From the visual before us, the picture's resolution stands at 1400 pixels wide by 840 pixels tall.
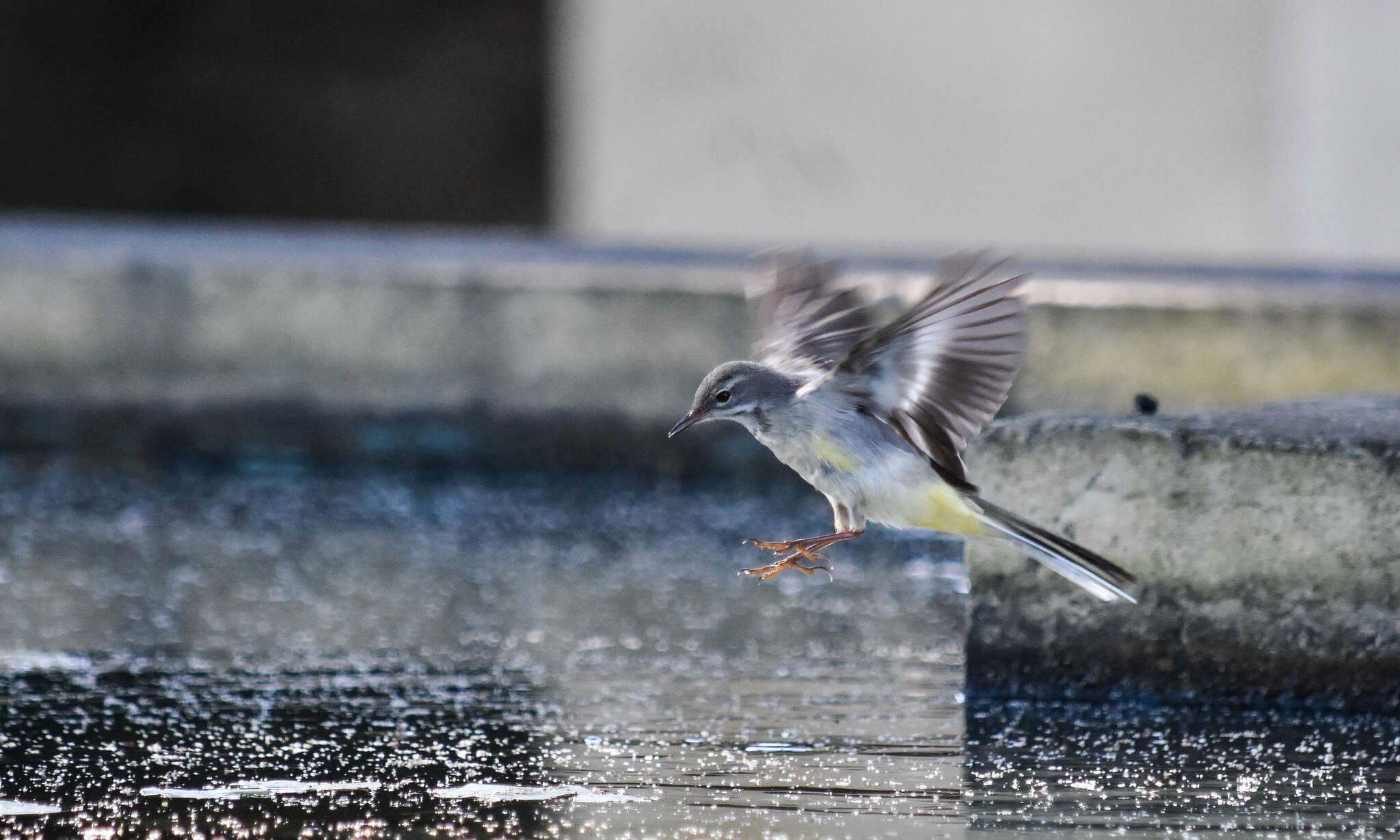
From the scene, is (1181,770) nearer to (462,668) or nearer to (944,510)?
(944,510)

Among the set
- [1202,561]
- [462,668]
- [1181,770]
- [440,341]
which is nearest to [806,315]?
[1202,561]

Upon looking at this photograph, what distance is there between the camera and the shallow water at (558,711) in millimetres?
2574

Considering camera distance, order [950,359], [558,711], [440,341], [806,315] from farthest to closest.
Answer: [440,341], [806,315], [558,711], [950,359]

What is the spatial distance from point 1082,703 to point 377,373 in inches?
148

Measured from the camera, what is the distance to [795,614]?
4.24m

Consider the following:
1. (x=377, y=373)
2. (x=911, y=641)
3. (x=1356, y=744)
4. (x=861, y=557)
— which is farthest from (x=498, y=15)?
(x=1356, y=744)

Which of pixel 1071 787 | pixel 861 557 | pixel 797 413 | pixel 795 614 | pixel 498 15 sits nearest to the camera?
pixel 1071 787

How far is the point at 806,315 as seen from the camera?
3410mm

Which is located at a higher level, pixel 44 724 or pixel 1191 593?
pixel 1191 593

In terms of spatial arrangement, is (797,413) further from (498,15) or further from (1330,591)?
(498,15)

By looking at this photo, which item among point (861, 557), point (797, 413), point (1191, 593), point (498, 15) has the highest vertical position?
point (498, 15)

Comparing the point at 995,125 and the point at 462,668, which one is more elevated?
the point at 995,125

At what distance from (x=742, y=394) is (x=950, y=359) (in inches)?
13.4

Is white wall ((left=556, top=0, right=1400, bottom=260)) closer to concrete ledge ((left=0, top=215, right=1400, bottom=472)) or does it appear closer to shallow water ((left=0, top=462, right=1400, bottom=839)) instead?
concrete ledge ((left=0, top=215, right=1400, bottom=472))
